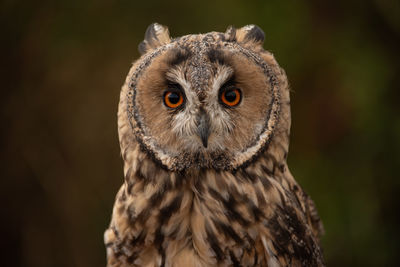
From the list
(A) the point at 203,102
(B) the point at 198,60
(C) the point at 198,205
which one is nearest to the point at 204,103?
(A) the point at 203,102

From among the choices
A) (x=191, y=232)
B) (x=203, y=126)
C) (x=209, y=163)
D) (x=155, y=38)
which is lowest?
(x=191, y=232)

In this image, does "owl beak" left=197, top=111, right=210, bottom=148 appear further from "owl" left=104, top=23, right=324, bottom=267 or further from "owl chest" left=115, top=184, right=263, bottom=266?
"owl chest" left=115, top=184, right=263, bottom=266

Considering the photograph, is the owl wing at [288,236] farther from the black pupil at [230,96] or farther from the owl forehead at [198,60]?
the owl forehead at [198,60]

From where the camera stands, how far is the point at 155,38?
1306 mm

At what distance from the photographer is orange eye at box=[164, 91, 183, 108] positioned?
45.1 inches

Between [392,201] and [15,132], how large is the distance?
7.61 feet

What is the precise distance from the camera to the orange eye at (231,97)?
45.3 inches

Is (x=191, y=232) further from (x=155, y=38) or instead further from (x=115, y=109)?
(x=115, y=109)

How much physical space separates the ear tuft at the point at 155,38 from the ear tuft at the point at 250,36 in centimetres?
21

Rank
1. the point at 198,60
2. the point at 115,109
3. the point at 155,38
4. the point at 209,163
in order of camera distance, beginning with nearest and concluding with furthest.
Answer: the point at 198,60
the point at 209,163
the point at 155,38
the point at 115,109

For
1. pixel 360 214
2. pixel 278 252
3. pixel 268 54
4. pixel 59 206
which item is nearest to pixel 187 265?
pixel 278 252

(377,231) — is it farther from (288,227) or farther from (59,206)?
(59,206)

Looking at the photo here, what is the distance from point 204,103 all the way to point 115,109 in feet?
6.12

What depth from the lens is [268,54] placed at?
4.23 ft
